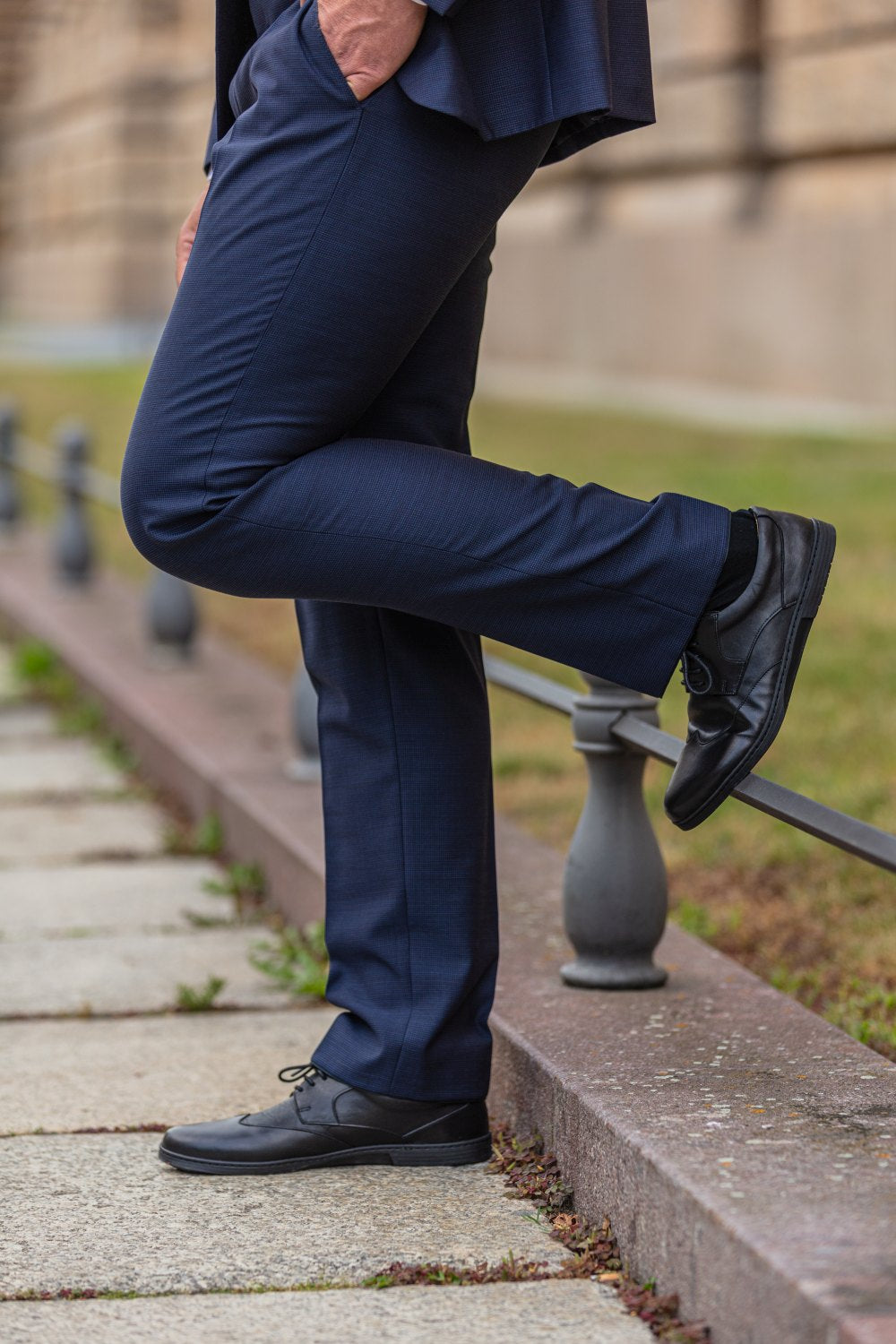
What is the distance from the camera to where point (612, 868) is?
279 cm

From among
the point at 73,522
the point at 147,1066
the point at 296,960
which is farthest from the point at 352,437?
the point at 73,522

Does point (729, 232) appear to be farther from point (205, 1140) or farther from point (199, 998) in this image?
point (205, 1140)

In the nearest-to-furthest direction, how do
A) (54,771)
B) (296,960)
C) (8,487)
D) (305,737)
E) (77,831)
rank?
(296,960) < (305,737) < (77,831) < (54,771) < (8,487)

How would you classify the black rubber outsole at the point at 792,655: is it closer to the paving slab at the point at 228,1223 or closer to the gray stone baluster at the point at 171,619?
the paving slab at the point at 228,1223

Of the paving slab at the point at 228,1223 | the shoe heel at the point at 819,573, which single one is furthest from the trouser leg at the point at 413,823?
the shoe heel at the point at 819,573

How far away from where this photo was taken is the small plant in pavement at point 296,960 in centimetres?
334

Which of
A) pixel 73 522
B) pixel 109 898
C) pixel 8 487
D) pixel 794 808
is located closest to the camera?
pixel 794 808

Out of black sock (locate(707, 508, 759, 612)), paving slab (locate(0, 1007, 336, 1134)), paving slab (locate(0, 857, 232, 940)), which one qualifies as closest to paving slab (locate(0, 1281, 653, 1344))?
paving slab (locate(0, 1007, 336, 1134))

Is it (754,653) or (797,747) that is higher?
(754,653)

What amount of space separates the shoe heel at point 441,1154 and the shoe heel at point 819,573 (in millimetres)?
816

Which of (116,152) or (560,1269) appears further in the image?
(116,152)

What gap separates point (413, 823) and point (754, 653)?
0.50 meters

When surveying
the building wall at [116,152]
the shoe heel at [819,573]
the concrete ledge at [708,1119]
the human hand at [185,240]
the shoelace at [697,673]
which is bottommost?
the concrete ledge at [708,1119]

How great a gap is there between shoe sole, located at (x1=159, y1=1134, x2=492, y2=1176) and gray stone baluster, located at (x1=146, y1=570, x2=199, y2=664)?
3544mm
